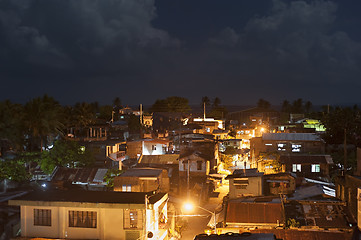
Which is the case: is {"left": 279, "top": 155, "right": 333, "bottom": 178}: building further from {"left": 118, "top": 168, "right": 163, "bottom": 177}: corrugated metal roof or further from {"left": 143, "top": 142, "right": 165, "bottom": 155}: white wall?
{"left": 143, "top": 142, "right": 165, "bottom": 155}: white wall

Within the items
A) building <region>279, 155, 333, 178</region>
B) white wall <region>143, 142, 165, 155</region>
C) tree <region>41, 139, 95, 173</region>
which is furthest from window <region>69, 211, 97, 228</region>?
white wall <region>143, 142, 165, 155</region>

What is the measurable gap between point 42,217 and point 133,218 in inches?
128

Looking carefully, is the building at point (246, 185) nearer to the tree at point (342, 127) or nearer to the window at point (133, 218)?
the window at point (133, 218)

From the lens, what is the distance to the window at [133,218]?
36.4ft

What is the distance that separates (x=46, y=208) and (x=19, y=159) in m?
23.7

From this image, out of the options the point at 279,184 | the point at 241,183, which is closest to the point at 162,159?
the point at 241,183

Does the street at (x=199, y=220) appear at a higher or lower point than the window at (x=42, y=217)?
lower

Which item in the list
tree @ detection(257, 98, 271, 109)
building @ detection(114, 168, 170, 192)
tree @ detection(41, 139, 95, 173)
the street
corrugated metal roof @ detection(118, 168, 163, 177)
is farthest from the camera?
tree @ detection(257, 98, 271, 109)

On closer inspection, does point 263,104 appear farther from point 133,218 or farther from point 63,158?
point 133,218

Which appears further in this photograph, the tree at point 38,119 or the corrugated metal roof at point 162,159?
the tree at point 38,119

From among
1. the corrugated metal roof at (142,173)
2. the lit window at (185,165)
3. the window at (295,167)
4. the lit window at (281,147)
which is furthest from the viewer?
the lit window at (281,147)

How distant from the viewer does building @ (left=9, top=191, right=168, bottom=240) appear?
36.2 feet

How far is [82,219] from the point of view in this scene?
11180 millimetres

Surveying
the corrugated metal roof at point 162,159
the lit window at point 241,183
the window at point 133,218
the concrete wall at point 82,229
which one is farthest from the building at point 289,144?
the concrete wall at point 82,229
